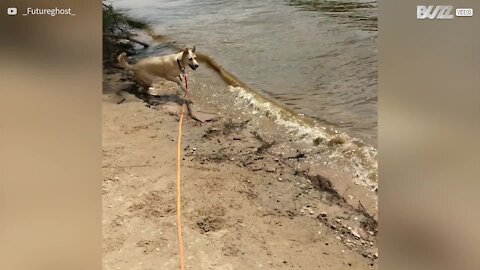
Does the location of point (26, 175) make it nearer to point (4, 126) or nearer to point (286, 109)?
Result: point (4, 126)

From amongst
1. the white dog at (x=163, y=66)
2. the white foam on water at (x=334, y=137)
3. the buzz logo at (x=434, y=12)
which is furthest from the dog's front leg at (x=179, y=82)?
the buzz logo at (x=434, y=12)

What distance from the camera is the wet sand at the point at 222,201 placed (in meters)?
1.27

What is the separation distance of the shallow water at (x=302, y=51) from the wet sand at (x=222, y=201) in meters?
0.11

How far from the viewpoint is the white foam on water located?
1.29 meters

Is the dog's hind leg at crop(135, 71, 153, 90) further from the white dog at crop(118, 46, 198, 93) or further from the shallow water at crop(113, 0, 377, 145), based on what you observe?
the shallow water at crop(113, 0, 377, 145)

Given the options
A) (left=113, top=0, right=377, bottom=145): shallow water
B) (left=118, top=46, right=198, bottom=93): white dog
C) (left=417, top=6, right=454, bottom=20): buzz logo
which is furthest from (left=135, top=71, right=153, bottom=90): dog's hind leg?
(left=417, top=6, right=454, bottom=20): buzz logo

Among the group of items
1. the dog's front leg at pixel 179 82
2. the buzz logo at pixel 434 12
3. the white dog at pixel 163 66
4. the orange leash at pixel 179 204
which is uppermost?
the buzz logo at pixel 434 12

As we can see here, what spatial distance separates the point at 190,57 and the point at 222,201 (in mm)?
322

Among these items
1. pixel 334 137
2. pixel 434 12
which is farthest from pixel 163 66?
pixel 434 12

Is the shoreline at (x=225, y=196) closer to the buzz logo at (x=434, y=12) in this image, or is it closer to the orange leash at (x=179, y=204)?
the orange leash at (x=179, y=204)

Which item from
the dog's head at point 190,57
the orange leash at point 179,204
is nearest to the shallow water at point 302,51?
the dog's head at point 190,57

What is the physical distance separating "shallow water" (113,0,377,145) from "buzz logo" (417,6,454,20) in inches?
3.9

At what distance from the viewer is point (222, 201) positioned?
4.24ft

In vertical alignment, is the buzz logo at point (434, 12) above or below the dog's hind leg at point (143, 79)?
Result: above
